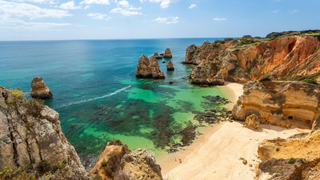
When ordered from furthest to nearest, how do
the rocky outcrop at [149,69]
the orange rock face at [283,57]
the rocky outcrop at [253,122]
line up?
1. the rocky outcrop at [149,69]
2. the orange rock face at [283,57]
3. the rocky outcrop at [253,122]

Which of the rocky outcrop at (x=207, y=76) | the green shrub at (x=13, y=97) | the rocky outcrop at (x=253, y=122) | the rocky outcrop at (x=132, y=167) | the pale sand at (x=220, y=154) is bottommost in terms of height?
the pale sand at (x=220, y=154)

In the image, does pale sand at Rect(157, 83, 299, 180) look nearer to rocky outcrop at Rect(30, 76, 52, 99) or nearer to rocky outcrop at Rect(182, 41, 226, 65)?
rocky outcrop at Rect(30, 76, 52, 99)

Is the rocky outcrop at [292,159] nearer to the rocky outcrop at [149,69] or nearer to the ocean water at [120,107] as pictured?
the ocean water at [120,107]

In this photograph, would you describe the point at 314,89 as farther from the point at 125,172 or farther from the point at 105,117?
the point at 105,117

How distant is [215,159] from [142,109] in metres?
21.6

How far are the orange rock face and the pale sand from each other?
19993 mm

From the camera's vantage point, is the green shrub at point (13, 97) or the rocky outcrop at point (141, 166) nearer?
the green shrub at point (13, 97)

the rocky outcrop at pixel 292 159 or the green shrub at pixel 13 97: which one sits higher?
the green shrub at pixel 13 97

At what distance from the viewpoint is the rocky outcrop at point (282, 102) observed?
81.3 feet

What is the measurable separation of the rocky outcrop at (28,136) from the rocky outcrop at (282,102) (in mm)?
28811

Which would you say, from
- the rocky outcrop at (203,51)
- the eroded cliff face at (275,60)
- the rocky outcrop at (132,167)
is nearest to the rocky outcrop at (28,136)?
the rocky outcrop at (132,167)

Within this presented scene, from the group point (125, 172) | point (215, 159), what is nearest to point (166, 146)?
point (215, 159)

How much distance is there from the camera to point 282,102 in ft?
87.2

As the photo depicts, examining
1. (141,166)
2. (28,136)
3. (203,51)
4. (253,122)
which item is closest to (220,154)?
(253,122)
